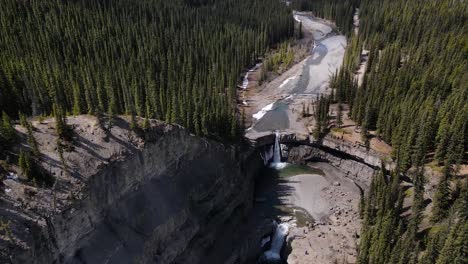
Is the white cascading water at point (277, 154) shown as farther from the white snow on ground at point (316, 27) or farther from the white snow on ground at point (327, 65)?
the white snow on ground at point (316, 27)

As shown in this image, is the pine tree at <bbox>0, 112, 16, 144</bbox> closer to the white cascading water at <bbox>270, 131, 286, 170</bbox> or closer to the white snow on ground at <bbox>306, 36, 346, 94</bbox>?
the white cascading water at <bbox>270, 131, 286, 170</bbox>

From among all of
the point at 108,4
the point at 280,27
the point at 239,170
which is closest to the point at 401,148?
the point at 239,170

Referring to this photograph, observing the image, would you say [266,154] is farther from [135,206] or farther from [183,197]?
[135,206]

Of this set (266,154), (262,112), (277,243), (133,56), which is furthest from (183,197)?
(133,56)

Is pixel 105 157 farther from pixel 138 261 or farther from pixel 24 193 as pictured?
pixel 138 261

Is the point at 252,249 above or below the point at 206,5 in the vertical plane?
below
